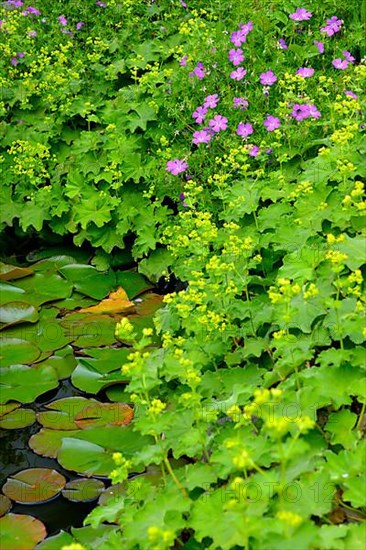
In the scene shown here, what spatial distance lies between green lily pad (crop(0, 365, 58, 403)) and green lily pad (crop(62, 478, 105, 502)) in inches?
19.0

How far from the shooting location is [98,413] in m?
3.22

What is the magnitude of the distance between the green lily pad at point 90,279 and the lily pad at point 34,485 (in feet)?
3.50

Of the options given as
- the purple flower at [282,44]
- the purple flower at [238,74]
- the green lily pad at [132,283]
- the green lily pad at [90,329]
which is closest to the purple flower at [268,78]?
the purple flower at [238,74]

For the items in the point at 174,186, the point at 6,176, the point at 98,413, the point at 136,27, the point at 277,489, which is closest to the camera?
the point at 277,489

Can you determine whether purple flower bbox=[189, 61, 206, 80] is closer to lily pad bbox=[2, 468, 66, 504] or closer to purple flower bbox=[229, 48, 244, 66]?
purple flower bbox=[229, 48, 244, 66]

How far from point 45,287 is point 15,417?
84 centimetres

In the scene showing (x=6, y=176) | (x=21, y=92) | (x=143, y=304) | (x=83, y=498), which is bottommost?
(x=83, y=498)

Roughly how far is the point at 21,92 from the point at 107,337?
160cm

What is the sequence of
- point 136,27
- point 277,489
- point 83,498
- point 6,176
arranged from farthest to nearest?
point 136,27 → point 6,176 → point 83,498 → point 277,489

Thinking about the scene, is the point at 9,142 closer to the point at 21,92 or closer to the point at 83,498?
the point at 21,92

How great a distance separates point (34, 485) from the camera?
293cm

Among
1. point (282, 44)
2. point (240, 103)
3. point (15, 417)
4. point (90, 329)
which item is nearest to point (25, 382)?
point (15, 417)

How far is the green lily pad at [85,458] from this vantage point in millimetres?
2945

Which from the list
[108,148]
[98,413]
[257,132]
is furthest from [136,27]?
[98,413]
